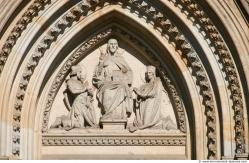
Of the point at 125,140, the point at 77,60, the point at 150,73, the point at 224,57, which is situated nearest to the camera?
the point at 224,57

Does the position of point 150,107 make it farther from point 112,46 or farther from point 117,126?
point 112,46

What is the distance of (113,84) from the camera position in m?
14.4

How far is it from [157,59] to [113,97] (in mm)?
842

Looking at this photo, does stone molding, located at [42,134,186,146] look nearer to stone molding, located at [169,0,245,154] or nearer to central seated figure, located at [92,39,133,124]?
central seated figure, located at [92,39,133,124]

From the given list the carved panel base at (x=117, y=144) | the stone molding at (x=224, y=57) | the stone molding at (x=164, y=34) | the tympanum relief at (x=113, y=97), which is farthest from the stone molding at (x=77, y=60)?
the stone molding at (x=224, y=57)

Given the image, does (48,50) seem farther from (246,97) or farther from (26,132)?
(246,97)

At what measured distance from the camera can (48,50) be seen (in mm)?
14203

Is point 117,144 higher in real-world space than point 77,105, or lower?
lower

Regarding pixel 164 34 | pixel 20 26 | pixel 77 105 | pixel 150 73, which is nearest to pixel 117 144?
pixel 77 105

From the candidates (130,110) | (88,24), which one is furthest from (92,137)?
(88,24)

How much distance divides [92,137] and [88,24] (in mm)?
1560

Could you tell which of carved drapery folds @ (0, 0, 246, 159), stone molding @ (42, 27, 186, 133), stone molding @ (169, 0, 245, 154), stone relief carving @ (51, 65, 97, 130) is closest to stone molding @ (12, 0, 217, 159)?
carved drapery folds @ (0, 0, 246, 159)

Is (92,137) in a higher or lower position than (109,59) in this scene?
lower

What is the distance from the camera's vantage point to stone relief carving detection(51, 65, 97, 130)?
565 inches
